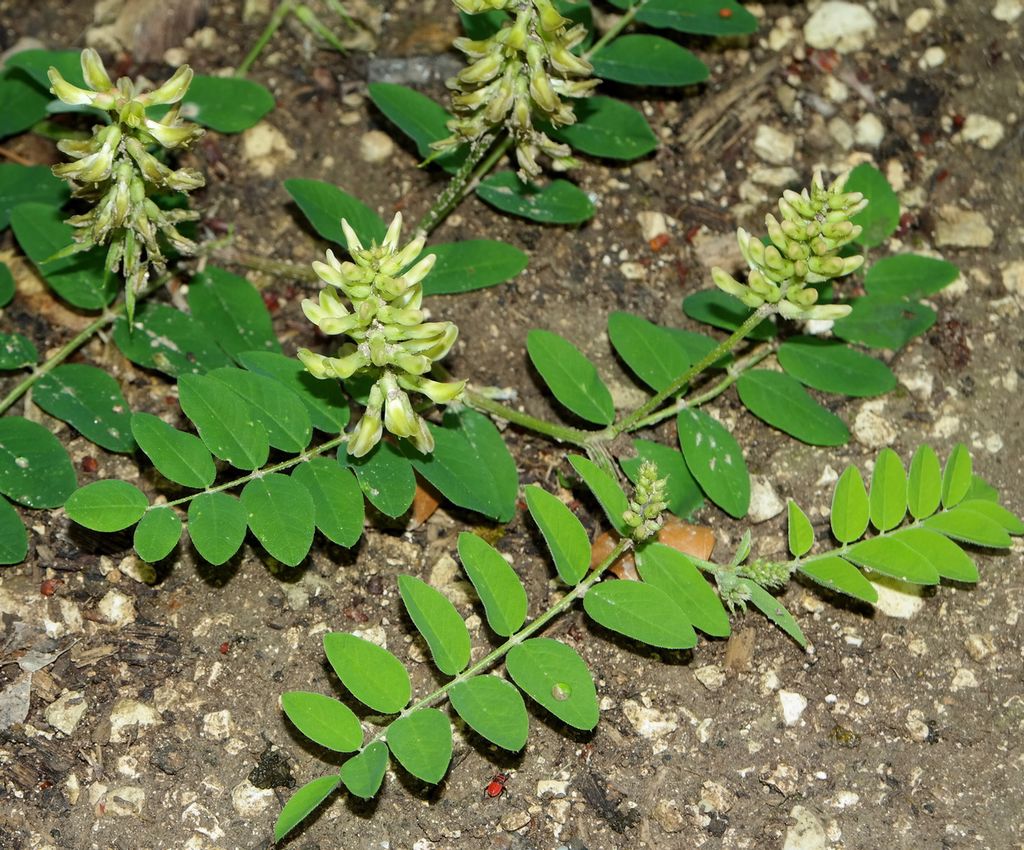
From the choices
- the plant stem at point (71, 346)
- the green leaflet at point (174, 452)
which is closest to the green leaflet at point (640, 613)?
the green leaflet at point (174, 452)

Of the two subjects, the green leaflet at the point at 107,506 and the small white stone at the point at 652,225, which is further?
the small white stone at the point at 652,225

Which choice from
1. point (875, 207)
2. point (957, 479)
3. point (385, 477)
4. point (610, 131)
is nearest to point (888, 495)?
point (957, 479)

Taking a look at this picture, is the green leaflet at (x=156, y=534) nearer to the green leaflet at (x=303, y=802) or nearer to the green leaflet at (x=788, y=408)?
the green leaflet at (x=303, y=802)

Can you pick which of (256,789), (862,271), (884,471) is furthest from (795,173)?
(256,789)

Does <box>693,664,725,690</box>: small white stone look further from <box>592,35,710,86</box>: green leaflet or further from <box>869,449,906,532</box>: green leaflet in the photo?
<box>592,35,710,86</box>: green leaflet

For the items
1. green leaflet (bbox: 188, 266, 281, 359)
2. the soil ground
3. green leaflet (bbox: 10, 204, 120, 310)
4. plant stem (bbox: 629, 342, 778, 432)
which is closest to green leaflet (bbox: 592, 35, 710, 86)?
the soil ground

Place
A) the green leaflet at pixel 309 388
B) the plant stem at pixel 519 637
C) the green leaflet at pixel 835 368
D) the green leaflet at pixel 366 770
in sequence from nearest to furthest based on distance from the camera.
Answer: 1. the green leaflet at pixel 366 770
2. the plant stem at pixel 519 637
3. the green leaflet at pixel 309 388
4. the green leaflet at pixel 835 368

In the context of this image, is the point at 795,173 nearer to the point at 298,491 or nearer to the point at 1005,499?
the point at 1005,499
